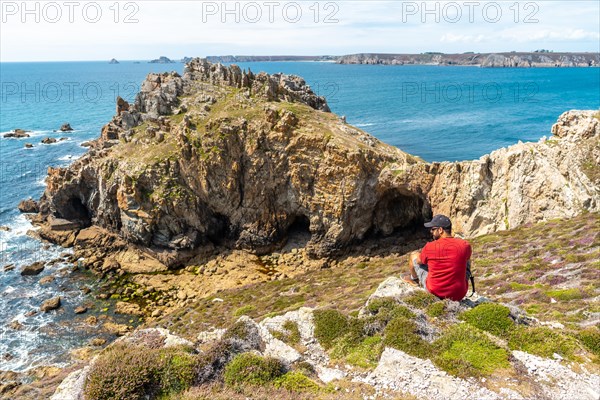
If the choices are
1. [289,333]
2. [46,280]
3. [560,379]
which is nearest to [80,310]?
[46,280]

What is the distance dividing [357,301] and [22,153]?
333ft

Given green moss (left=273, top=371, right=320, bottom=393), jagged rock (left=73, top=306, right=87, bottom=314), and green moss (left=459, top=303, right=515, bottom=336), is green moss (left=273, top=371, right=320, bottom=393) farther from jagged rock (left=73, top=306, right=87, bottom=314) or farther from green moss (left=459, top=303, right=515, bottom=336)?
jagged rock (left=73, top=306, right=87, bottom=314)

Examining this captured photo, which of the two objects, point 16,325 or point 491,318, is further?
point 16,325

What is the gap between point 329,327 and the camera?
1392 cm

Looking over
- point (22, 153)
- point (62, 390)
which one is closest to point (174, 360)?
point (62, 390)

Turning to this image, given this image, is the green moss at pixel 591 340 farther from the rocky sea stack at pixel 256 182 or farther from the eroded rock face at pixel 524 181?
the rocky sea stack at pixel 256 182

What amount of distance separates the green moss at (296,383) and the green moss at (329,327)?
87.1 inches

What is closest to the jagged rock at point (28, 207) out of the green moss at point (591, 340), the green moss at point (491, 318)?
the green moss at point (491, 318)

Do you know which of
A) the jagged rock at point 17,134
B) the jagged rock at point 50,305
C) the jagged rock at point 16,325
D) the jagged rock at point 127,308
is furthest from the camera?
the jagged rock at point 17,134

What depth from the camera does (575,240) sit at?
2511 cm

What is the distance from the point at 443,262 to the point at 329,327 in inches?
192

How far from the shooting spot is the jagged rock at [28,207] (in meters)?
64.6

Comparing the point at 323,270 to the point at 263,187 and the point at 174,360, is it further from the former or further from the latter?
the point at 174,360

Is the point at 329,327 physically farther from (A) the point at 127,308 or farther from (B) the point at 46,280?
(B) the point at 46,280
